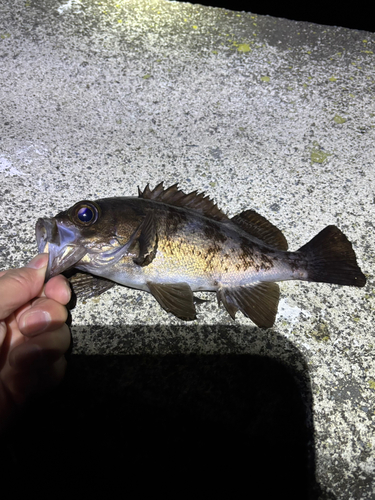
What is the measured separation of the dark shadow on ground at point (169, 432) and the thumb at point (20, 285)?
1.73ft

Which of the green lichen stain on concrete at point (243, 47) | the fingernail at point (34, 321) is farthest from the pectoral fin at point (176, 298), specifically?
the green lichen stain on concrete at point (243, 47)

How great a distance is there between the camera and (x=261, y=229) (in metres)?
2.55

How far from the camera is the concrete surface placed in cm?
231

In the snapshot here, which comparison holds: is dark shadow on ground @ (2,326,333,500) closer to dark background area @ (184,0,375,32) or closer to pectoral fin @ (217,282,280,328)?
pectoral fin @ (217,282,280,328)

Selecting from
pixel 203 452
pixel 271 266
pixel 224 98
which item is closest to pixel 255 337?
pixel 271 266

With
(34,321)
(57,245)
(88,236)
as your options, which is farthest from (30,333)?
(88,236)

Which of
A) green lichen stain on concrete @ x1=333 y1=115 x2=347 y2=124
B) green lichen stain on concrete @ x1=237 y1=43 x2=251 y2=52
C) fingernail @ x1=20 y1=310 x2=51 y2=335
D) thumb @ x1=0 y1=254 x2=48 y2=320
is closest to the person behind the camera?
thumb @ x1=0 y1=254 x2=48 y2=320

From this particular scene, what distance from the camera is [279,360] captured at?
2293 millimetres

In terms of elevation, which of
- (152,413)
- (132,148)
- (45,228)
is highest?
(132,148)

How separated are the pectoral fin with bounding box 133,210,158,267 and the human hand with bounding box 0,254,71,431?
471mm

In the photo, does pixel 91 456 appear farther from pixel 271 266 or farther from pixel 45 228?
pixel 271 266

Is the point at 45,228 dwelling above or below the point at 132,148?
below

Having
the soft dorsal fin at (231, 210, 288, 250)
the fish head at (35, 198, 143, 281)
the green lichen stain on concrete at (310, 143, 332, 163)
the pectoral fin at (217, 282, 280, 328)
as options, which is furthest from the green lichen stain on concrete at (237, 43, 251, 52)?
the pectoral fin at (217, 282, 280, 328)

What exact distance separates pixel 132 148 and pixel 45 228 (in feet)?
4.75
